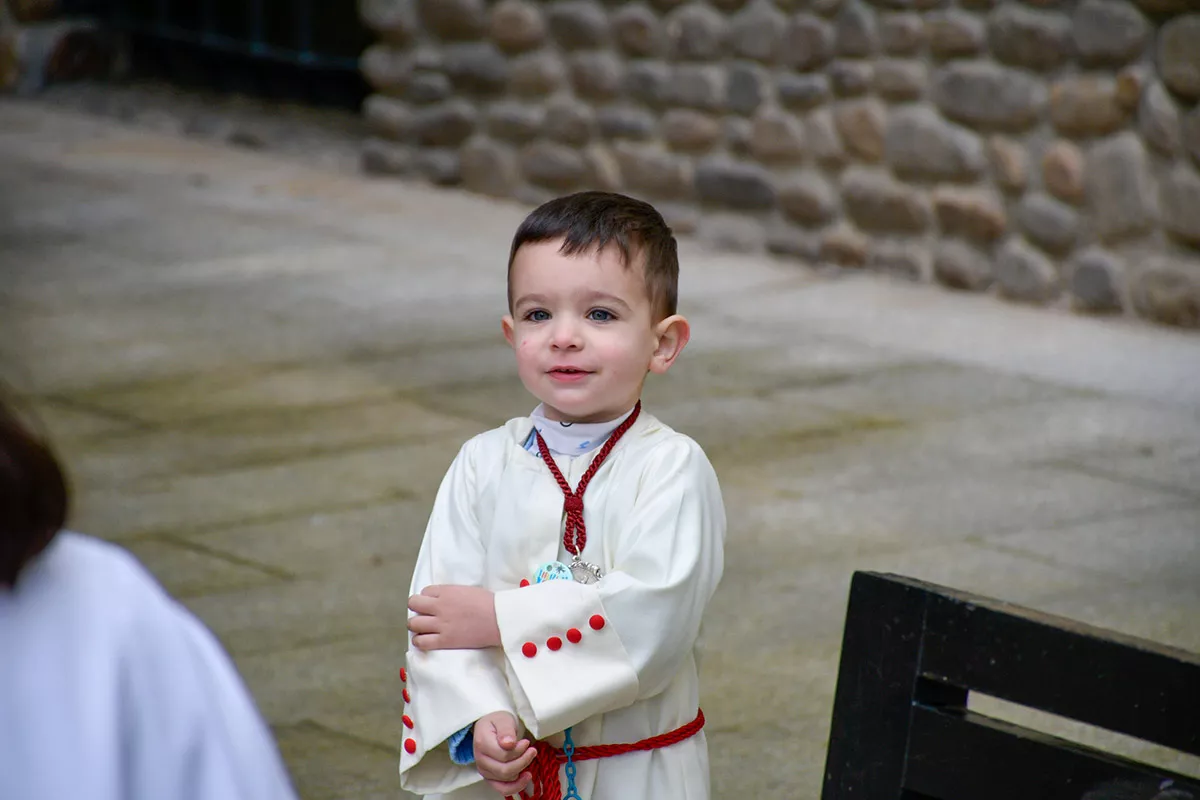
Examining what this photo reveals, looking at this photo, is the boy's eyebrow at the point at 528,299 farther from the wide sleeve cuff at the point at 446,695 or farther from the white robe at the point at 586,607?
the wide sleeve cuff at the point at 446,695

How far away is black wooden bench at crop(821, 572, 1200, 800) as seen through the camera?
123 cm

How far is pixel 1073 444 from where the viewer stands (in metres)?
4.38

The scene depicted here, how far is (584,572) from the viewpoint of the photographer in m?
1.79

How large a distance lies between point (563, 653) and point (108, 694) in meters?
0.83

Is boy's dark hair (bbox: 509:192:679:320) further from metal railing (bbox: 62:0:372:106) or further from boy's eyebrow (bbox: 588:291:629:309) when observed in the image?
metal railing (bbox: 62:0:372:106)

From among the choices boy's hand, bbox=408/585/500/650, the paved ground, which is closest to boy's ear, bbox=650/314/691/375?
boy's hand, bbox=408/585/500/650

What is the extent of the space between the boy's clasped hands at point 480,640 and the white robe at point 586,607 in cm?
1

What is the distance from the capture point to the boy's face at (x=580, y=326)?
179 centimetres

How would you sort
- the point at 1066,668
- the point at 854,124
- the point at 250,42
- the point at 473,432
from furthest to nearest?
1. the point at 250,42
2. the point at 854,124
3. the point at 473,432
4. the point at 1066,668

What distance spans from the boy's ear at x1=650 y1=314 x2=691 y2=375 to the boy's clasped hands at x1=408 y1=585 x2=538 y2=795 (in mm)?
315

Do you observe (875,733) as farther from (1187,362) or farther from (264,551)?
(1187,362)

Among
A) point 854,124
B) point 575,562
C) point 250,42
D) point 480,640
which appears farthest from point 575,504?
point 250,42

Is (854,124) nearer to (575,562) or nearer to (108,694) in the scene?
(575,562)

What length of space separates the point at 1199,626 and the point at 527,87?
4658 mm
